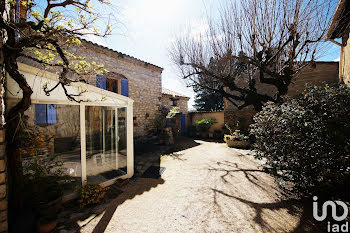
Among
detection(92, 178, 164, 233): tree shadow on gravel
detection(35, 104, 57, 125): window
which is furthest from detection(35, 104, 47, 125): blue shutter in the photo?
detection(92, 178, 164, 233): tree shadow on gravel

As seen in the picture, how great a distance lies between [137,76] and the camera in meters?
8.16

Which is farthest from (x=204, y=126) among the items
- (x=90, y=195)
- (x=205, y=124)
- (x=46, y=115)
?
(x=46, y=115)

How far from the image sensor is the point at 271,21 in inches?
164

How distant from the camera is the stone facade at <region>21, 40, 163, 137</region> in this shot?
6.55 meters

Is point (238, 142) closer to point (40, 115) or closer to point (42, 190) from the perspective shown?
point (42, 190)

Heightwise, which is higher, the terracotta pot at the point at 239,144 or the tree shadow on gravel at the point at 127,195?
the terracotta pot at the point at 239,144

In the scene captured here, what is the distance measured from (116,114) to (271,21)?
17.8ft

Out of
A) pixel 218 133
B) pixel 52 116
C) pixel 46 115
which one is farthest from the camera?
pixel 218 133

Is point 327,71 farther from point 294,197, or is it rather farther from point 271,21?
point 294,197

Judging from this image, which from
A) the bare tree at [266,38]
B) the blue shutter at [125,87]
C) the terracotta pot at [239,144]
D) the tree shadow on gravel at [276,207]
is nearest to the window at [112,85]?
the blue shutter at [125,87]

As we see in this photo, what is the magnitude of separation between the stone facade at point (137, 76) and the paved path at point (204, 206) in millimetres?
4969

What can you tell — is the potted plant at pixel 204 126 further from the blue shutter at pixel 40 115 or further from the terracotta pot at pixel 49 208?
the terracotta pot at pixel 49 208

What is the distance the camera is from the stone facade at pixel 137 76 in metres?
6.55

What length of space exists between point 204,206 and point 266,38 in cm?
521
